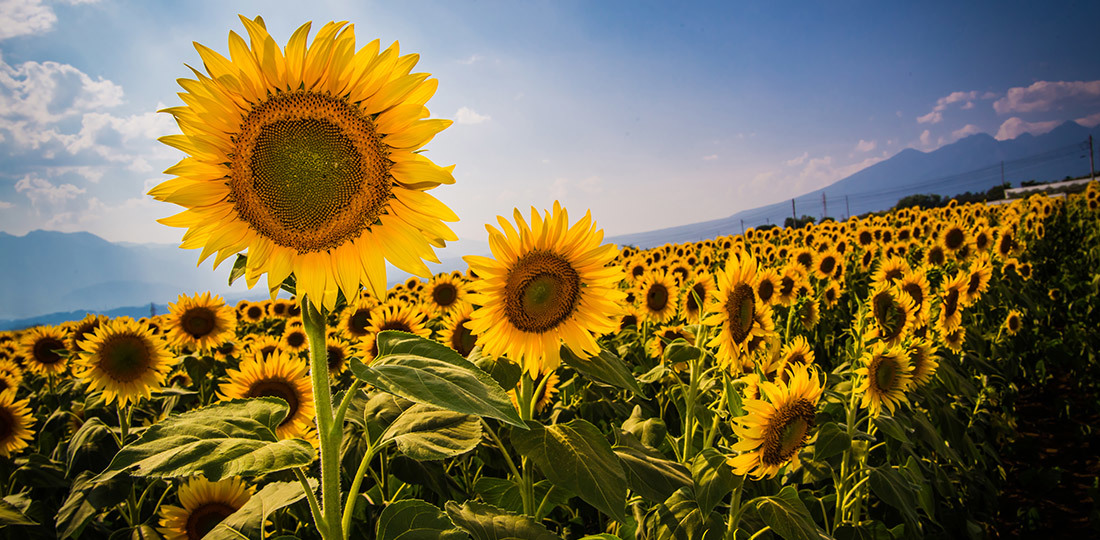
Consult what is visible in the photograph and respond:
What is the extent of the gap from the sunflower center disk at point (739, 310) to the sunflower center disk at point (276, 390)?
245 centimetres

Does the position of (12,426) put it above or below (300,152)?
below

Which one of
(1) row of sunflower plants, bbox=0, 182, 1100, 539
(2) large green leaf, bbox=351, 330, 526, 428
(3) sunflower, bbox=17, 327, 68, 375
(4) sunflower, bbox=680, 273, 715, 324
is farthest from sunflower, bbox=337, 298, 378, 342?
(2) large green leaf, bbox=351, 330, 526, 428

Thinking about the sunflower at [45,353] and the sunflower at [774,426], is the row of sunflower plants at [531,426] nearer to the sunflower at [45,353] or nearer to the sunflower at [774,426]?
the sunflower at [774,426]

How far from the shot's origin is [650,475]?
1725 millimetres

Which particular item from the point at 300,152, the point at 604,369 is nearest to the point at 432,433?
the point at 604,369

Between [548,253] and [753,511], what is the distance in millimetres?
1368

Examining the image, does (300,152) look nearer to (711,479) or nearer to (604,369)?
(604,369)

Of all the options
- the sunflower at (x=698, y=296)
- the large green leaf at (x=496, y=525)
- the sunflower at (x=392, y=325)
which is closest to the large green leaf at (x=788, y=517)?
the large green leaf at (x=496, y=525)

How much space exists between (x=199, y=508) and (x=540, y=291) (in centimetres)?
220

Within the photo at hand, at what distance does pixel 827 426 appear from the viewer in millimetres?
2119

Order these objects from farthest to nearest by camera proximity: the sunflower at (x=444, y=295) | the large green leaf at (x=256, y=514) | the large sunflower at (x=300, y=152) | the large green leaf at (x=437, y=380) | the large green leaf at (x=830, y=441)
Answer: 1. the sunflower at (x=444, y=295)
2. the large green leaf at (x=830, y=441)
3. the large green leaf at (x=256, y=514)
4. the large sunflower at (x=300, y=152)
5. the large green leaf at (x=437, y=380)

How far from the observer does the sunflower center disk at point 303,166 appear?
1213 millimetres

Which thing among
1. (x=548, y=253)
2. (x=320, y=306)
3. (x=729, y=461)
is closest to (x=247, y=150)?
(x=320, y=306)

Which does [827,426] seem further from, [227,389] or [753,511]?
[227,389]
